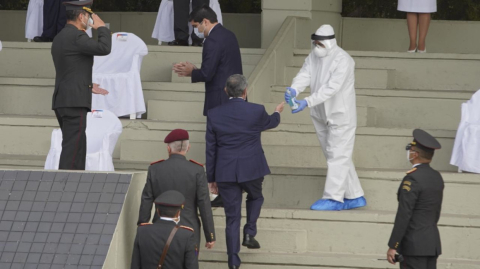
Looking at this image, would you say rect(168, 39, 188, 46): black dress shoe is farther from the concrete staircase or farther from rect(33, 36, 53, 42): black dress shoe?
rect(33, 36, 53, 42): black dress shoe

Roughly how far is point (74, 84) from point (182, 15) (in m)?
4.41

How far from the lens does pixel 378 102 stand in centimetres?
1094

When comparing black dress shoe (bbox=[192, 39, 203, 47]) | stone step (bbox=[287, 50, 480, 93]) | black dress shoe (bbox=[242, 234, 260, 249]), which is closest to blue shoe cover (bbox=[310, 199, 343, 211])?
black dress shoe (bbox=[242, 234, 260, 249])

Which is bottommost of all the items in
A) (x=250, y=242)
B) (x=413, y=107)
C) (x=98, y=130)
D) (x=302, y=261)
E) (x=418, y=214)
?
(x=302, y=261)

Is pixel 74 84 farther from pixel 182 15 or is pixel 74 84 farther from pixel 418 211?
pixel 182 15

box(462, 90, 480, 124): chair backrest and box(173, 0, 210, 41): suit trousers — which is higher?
box(173, 0, 210, 41): suit trousers

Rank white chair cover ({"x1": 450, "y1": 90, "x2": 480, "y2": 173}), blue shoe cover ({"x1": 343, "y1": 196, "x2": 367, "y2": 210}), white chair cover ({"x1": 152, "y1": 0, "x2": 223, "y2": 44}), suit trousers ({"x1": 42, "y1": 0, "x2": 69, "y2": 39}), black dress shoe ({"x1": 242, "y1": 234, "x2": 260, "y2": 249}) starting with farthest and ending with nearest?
suit trousers ({"x1": 42, "y1": 0, "x2": 69, "y2": 39})
white chair cover ({"x1": 152, "y1": 0, "x2": 223, "y2": 44})
white chair cover ({"x1": 450, "y1": 90, "x2": 480, "y2": 173})
blue shoe cover ({"x1": 343, "y1": 196, "x2": 367, "y2": 210})
black dress shoe ({"x1": 242, "y1": 234, "x2": 260, "y2": 249})

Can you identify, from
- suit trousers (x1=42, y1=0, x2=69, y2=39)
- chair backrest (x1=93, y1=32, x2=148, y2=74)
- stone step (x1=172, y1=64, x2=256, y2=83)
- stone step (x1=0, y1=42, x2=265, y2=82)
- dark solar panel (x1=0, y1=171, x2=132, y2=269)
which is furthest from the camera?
suit trousers (x1=42, y1=0, x2=69, y2=39)

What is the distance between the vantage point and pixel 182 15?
12.5 metres

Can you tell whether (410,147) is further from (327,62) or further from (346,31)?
(346,31)

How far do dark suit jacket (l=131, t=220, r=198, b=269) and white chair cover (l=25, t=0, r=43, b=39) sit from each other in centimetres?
697

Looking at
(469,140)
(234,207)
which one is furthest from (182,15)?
(234,207)

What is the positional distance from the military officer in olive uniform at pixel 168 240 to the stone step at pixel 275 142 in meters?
3.35

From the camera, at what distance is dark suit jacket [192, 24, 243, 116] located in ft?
30.1
